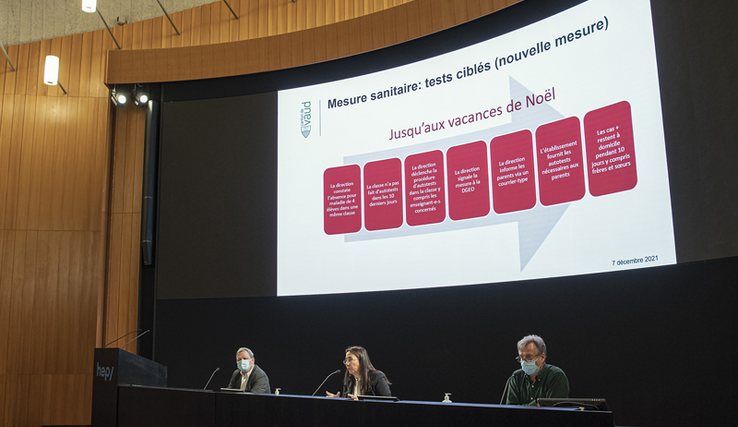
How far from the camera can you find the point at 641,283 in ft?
13.2

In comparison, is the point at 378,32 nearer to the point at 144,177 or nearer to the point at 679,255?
the point at 144,177

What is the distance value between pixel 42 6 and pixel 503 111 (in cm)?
627

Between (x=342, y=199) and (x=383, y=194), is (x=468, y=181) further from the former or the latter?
(x=342, y=199)

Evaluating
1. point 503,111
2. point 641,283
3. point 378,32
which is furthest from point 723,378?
point 378,32

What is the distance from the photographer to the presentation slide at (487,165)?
409 centimetres

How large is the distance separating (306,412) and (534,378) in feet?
4.96

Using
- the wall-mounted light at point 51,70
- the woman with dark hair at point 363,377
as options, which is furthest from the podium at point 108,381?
the wall-mounted light at point 51,70

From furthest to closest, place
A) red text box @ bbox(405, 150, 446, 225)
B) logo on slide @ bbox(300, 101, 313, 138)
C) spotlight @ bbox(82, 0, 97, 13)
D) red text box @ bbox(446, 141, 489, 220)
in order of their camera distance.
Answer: logo on slide @ bbox(300, 101, 313, 138)
spotlight @ bbox(82, 0, 97, 13)
red text box @ bbox(405, 150, 446, 225)
red text box @ bbox(446, 141, 489, 220)

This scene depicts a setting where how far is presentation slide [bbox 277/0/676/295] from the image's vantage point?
4.09 metres

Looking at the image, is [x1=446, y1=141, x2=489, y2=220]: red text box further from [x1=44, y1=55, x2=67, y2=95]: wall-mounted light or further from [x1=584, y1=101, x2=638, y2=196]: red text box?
[x1=44, y1=55, x2=67, y2=95]: wall-mounted light

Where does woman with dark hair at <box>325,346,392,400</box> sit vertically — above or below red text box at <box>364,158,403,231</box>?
below

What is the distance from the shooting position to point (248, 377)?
5121 mm

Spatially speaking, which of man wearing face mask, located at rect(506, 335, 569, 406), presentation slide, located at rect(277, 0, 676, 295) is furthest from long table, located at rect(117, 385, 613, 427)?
presentation slide, located at rect(277, 0, 676, 295)

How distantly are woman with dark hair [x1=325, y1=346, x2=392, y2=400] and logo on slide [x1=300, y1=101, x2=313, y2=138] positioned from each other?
261 cm
